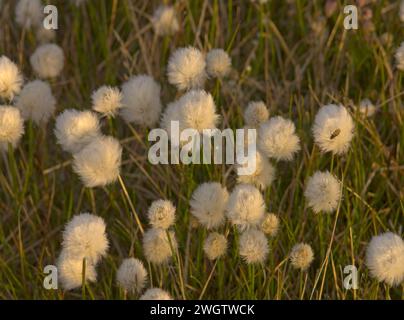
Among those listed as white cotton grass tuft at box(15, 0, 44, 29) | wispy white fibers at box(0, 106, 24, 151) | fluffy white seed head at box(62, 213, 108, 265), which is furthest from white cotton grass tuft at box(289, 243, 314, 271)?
white cotton grass tuft at box(15, 0, 44, 29)

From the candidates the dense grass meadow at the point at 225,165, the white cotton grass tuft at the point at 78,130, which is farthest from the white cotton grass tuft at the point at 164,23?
the white cotton grass tuft at the point at 78,130

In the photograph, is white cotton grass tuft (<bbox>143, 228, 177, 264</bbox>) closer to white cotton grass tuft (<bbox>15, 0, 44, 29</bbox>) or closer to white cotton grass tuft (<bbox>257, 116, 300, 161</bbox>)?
white cotton grass tuft (<bbox>257, 116, 300, 161</bbox>)

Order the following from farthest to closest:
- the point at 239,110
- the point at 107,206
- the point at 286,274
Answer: the point at 239,110 → the point at 107,206 → the point at 286,274

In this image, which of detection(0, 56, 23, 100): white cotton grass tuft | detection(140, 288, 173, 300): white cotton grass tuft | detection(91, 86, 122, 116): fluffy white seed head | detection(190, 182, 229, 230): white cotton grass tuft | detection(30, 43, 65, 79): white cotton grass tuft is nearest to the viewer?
detection(140, 288, 173, 300): white cotton grass tuft
